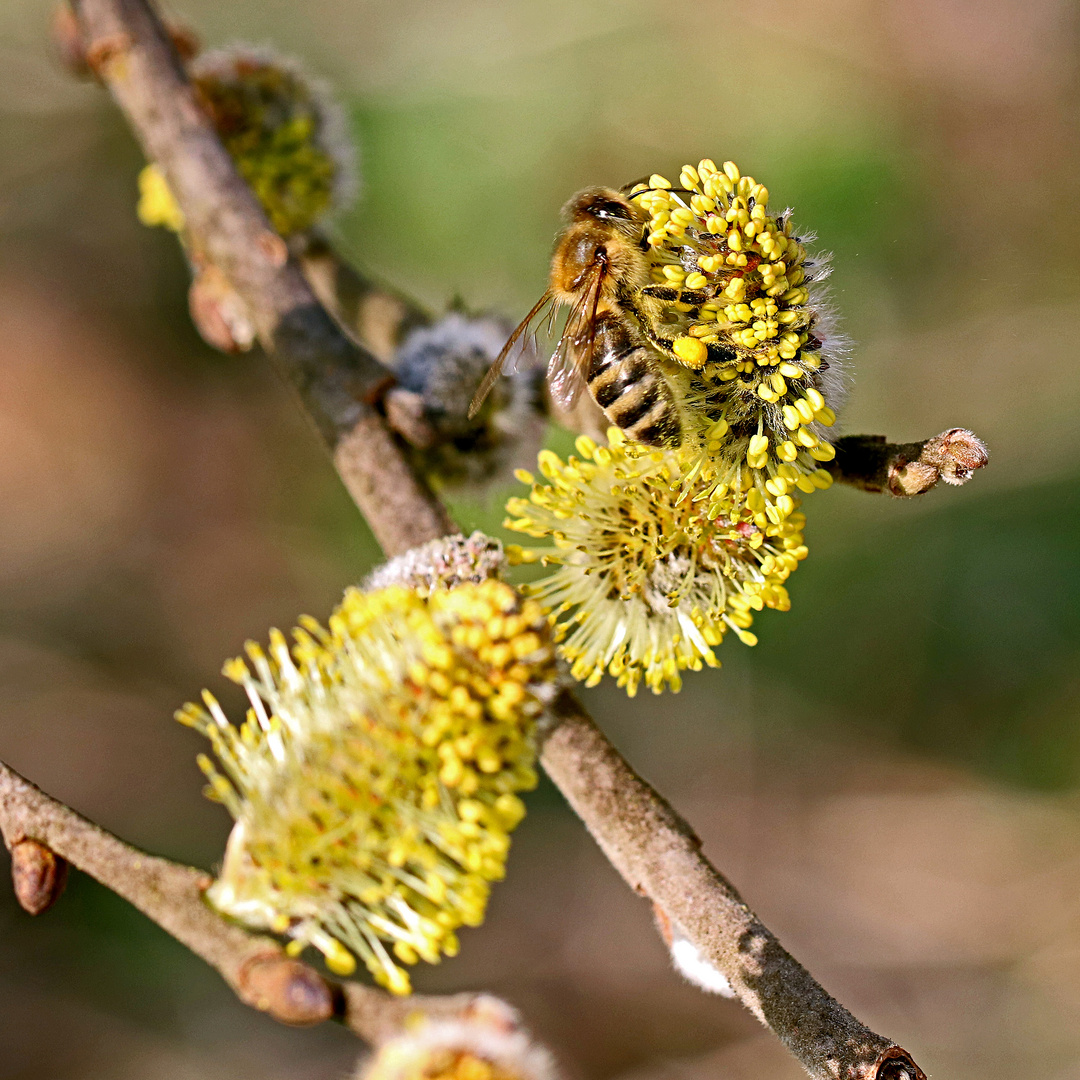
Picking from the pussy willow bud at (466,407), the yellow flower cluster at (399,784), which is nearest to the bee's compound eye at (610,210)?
the pussy willow bud at (466,407)

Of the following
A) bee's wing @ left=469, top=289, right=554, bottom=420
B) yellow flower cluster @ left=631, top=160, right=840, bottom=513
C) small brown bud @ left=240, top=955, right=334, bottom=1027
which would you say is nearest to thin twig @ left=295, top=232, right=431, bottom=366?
bee's wing @ left=469, top=289, right=554, bottom=420

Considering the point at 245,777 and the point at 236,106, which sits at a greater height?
the point at 236,106

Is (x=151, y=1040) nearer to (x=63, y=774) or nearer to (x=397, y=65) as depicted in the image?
(x=63, y=774)

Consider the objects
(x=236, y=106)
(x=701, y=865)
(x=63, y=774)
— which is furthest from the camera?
(x=63, y=774)

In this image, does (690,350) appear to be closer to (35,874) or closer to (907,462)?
(907,462)

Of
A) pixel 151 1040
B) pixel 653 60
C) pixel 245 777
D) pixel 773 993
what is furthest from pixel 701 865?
pixel 653 60

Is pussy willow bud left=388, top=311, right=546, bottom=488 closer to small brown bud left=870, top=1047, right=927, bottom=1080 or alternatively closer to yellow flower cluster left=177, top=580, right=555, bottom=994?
yellow flower cluster left=177, top=580, right=555, bottom=994

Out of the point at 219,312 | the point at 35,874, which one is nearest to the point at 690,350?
the point at 35,874
